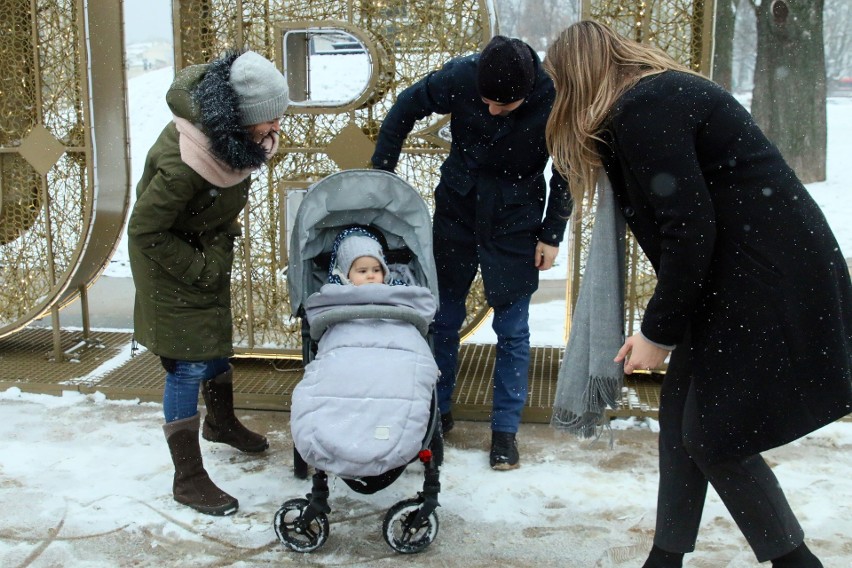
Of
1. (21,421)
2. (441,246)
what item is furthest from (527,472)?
(21,421)

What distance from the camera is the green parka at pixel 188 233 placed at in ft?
9.27

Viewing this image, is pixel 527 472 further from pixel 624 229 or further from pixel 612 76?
pixel 612 76

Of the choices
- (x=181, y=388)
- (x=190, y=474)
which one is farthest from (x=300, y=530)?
(x=181, y=388)

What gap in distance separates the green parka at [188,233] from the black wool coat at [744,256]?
1392 mm

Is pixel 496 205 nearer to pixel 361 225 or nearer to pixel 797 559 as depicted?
pixel 361 225

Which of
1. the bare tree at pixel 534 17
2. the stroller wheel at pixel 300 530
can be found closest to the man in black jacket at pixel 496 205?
the stroller wheel at pixel 300 530

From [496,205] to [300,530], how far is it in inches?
57.5

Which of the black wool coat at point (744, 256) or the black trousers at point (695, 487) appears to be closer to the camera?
the black wool coat at point (744, 256)

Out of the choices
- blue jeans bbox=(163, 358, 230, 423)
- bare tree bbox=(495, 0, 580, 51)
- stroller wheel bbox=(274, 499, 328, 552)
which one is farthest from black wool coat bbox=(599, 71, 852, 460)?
bare tree bbox=(495, 0, 580, 51)

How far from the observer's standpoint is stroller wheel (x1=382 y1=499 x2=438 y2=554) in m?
2.82

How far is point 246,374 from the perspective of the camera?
4.48 meters

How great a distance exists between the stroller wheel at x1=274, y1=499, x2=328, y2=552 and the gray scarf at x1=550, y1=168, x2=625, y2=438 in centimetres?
83

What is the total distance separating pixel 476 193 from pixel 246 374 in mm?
1710

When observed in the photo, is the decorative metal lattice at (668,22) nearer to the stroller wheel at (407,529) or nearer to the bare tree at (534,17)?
the stroller wheel at (407,529)
